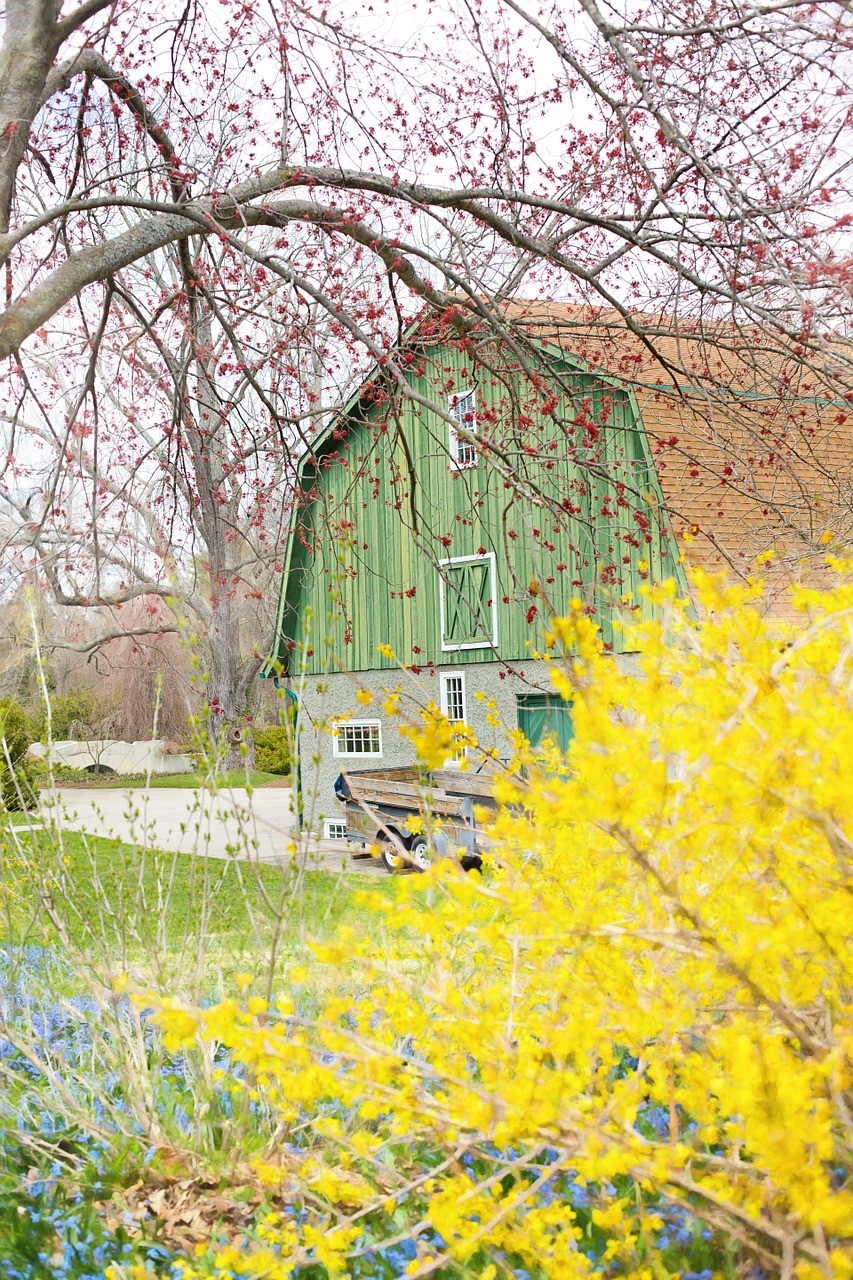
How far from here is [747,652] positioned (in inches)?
78.5

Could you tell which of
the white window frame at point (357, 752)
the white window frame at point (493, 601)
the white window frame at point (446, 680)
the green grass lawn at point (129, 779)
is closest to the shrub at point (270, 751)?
the green grass lawn at point (129, 779)

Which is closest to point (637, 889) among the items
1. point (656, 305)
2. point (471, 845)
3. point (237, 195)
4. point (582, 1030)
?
point (582, 1030)

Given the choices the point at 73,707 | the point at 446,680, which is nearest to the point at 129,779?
the point at 73,707

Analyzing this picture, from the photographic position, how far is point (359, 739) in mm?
18625

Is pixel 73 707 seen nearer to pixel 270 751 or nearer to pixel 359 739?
pixel 270 751

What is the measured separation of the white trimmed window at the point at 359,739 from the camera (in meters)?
18.3

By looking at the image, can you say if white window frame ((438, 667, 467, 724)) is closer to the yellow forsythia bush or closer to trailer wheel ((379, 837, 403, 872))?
trailer wheel ((379, 837, 403, 872))

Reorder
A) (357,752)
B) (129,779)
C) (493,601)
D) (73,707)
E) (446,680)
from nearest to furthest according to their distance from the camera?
(493,601) → (446,680) → (357,752) → (73,707) → (129,779)

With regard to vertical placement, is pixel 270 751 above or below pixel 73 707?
below

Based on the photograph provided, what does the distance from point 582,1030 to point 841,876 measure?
529 millimetres

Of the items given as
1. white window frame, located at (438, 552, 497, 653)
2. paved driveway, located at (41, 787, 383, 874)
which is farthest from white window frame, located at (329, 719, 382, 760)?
white window frame, located at (438, 552, 497, 653)

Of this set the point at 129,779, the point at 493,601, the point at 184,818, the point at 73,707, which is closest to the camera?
the point at 493,601

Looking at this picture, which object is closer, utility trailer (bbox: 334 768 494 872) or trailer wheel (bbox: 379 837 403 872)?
trailer wheel (bbox: 379 837 403 872)

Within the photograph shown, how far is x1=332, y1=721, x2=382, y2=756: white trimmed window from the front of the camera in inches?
719
